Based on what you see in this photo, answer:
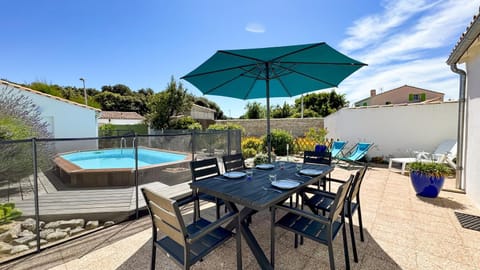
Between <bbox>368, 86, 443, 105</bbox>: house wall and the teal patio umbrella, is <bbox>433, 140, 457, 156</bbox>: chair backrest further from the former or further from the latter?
<bbox>368, 86, 443, 105</bbox>: house wall

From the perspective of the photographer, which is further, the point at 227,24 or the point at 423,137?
the point at 423,137

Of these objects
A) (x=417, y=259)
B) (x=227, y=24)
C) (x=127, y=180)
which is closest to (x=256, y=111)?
(x=227, y=24)

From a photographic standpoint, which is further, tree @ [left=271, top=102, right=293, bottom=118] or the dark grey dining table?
tree @ [left=271, top=102, right=293, bottom=118]

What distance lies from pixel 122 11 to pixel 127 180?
555 cm

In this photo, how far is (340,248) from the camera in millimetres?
2270

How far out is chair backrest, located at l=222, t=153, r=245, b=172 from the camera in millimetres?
3163

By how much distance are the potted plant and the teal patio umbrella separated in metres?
2.31

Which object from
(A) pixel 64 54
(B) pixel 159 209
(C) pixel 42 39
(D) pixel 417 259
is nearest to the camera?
(B) pixel 159 209

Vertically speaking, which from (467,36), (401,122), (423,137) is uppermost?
(467,36)

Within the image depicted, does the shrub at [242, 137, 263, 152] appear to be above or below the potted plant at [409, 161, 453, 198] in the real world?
above

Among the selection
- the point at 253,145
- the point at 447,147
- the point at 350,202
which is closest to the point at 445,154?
the point at 447,147

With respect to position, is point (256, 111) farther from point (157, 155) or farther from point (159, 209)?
point (159, 209)

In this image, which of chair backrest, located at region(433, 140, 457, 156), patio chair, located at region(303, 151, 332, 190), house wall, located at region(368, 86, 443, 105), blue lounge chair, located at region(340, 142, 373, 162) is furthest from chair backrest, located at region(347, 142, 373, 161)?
house wall, located at region(368, 86, 443, 105)

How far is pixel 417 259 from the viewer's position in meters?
2.06
